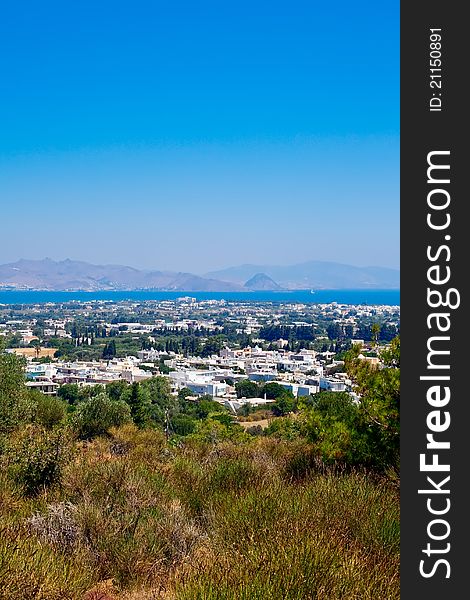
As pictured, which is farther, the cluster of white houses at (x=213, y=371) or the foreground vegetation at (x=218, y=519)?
the cluster of white houses at (x=213, y=371)

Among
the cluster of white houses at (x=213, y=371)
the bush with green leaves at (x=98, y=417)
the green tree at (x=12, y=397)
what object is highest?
the green tree at (x=12, y=397)

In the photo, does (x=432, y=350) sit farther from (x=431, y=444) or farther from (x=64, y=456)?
(x=64, y=456)

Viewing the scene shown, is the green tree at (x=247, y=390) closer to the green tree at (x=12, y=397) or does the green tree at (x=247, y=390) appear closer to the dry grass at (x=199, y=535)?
the green tree at (x=12, y=397)

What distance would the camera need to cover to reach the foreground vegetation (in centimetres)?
399

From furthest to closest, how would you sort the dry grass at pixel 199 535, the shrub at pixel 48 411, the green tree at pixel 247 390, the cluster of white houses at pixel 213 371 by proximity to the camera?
the green tree at pixel 247 390 → the cluster of white houses at pixel 213 371 → the shrub at pixel 48 411 → the dry grass at pixel 199 535

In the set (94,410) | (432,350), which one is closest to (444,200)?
(432,350)

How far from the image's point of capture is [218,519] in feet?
19.8

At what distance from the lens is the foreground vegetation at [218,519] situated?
399 centimetres

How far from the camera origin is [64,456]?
8648 millimetres

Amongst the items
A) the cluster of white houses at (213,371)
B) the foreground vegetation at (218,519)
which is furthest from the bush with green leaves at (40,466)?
the cluster of white houses at (213,371)


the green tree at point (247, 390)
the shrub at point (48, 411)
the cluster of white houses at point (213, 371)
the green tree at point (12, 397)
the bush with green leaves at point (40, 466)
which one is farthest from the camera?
the green tree at point (247, 390)

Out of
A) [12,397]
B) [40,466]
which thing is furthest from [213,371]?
[40,466]

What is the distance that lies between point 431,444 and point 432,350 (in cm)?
48

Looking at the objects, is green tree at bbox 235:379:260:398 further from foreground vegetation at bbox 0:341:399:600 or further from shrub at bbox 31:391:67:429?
foreground vegetation at bbox 0:341:399:600
